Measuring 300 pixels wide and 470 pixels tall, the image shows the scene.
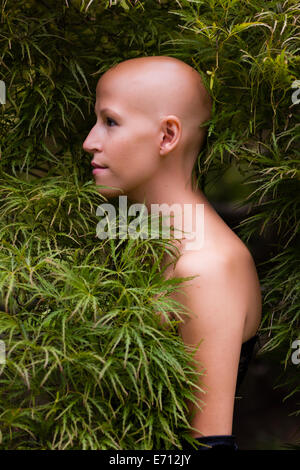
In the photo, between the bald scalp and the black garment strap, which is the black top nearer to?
the black garment strap

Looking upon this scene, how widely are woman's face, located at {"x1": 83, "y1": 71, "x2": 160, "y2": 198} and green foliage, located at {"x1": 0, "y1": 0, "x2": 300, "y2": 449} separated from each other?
77 millimetres

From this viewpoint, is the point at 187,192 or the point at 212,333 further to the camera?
the point at 187,192

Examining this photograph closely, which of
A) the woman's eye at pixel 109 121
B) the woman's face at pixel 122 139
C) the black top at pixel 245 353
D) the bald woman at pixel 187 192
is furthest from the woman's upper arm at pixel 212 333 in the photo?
the woman's eye at pixel 109 121

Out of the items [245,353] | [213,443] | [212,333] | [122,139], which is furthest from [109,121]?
[213,443]

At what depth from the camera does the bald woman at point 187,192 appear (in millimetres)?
1260

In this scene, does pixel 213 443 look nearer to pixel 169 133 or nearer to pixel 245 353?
pixel 245 353

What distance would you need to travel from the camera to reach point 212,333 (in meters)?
1.26

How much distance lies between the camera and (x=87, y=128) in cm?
160

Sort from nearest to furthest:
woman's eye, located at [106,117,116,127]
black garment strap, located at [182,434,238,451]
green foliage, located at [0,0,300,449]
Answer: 1. green foliage, located at [0,0,300,449]
2. black garment strap, located at [182,434,238,451]
3. woman's eye, located at [106,117,116,127]

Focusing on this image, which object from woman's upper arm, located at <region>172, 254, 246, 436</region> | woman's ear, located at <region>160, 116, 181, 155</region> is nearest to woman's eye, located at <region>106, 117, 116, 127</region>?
woman's ear, located at <region>160, 116, 181, 155</region>

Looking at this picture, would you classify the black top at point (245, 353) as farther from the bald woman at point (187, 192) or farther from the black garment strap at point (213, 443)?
the black garment strap at point (213, 443)

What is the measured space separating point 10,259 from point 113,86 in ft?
1.53

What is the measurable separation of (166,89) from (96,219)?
361 mm

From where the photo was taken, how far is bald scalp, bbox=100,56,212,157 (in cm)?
132
